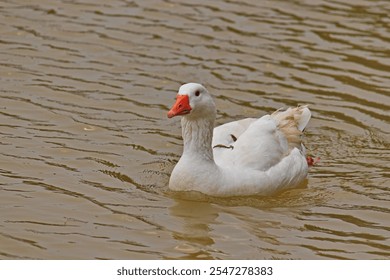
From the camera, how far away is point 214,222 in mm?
11492

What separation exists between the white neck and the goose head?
0.09 m

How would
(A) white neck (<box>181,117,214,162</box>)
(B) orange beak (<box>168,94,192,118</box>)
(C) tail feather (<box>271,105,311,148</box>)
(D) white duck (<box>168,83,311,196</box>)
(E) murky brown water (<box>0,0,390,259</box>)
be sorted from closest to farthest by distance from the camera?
(E) murky brown water (<box>0,0,390,259</box>), (B) orange beak (<box>168,94,192,118</box>), (D) white duck (<box>168,83,311,196</box>), (A) white neck (<box>181,117,214,162</box>), (C) tail feather (<box>271,105,311,148</box>)

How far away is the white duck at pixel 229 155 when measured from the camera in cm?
1204

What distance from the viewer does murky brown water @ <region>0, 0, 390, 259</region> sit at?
1103cm

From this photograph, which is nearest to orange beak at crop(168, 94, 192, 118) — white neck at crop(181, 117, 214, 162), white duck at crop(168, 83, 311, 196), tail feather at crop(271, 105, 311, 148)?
white duck at crop(168, 83, 311, 196)

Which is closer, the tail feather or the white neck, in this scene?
the white neck

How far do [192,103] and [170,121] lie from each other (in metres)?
2.99

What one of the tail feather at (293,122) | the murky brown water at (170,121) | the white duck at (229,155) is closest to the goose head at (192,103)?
the white duck at (229,155)

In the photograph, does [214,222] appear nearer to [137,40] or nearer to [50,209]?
[50,209]

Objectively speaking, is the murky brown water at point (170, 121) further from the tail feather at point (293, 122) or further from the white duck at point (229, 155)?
the tail feather at point (293, 122)

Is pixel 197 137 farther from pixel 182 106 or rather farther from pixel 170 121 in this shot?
pixel 170 121

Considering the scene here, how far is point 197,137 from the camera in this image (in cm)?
1220

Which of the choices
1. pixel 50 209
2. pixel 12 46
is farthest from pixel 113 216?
pixel 12 46

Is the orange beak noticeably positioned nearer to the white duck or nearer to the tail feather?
the white duck
